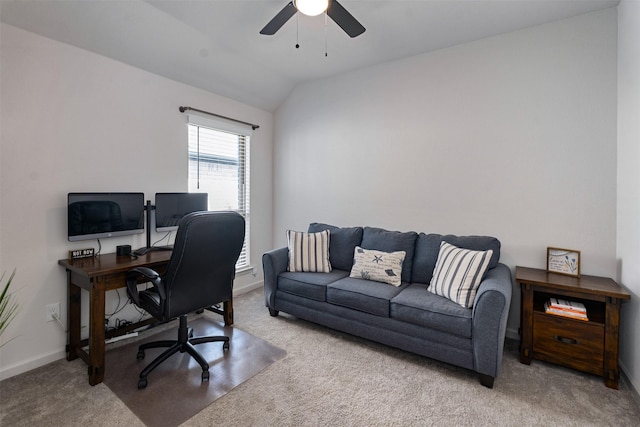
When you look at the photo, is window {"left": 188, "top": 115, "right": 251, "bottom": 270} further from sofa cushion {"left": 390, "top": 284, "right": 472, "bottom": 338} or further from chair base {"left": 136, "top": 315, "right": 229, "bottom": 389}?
sofa cushion {"left": 390, "top": 284, "right": 472, "bottom": 338}

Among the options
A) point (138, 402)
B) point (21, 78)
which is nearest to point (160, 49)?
point (21, 78)

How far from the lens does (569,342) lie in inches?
86.7

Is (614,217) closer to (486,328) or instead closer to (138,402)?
(486,328)

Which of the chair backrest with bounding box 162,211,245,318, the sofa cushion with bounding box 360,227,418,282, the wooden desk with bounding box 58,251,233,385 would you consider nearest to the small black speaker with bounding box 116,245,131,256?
the wooden desk with bounding box 58,251,233,385

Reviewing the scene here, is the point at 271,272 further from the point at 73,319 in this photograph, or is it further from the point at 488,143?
the point at 488,143

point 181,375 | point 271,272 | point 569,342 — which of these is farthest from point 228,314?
point 569,342

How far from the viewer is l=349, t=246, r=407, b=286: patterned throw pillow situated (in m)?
2.85

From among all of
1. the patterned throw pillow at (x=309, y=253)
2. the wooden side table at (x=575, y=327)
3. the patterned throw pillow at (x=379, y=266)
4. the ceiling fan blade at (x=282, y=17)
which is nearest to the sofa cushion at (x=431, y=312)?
the patterned throw pillow at (x=379, y=266)

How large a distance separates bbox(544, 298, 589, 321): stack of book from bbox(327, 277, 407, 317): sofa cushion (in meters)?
1.11

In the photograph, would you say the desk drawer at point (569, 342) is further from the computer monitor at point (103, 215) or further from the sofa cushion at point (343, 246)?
the computer monitor at point (103, 215)

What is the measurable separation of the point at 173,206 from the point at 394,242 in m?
2.27

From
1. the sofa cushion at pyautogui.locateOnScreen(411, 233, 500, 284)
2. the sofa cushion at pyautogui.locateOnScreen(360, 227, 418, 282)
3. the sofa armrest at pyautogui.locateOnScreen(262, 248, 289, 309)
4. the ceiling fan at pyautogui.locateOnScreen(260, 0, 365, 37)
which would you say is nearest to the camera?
the ceiling fan at pyautogui.locateOnScreen(260, 0, 365, 37)

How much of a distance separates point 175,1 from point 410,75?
2335 millimetres

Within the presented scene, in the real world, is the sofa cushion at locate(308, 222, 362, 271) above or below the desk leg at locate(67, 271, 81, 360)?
above
